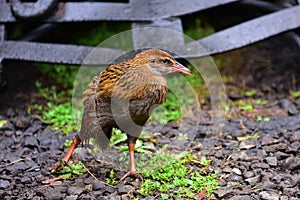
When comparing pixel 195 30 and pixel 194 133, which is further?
pixel 195 30

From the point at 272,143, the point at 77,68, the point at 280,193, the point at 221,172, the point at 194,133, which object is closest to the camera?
the point at 280,193

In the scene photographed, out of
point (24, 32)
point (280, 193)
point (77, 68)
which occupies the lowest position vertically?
point (280, 193)

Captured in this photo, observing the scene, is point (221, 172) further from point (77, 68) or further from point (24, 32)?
point (24, 32)

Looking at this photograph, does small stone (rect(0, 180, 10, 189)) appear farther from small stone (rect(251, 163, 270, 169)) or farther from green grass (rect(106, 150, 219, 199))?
small stone (rect(251, 163, 270, 169))

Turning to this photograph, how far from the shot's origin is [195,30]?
6652 millimetres

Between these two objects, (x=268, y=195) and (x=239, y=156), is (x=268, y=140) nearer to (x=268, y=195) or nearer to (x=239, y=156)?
(x=239, y=156)

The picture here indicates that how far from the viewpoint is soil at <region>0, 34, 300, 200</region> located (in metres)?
4.08

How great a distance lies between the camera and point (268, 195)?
3896mm

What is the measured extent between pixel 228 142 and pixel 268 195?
1150 mm

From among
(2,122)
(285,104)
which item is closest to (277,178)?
(285,104)

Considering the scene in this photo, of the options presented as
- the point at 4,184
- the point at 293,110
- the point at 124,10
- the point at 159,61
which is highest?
the point at 124,10

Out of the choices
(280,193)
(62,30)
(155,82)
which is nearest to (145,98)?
(155,82)

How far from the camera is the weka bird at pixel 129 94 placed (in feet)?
13.2

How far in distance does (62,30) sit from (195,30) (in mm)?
1765
